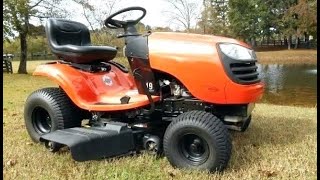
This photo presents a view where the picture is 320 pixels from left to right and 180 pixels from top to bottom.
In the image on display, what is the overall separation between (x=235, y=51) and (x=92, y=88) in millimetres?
1442

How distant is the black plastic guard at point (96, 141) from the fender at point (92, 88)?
0.76ft

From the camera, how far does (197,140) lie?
341cm

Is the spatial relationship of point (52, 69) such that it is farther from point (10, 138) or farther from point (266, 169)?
point (266, 169)

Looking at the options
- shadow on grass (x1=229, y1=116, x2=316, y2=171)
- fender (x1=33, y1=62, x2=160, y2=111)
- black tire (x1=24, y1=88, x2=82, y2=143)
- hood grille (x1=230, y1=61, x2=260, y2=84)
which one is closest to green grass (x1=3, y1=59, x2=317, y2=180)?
shadow on grass (x1=229, y1=116, x2=316, y2=171)

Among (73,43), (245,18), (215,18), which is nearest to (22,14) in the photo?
(73,43)

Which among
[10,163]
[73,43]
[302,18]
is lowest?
[10,163]

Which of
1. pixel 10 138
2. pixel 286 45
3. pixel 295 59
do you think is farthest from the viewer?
pixel 286 45

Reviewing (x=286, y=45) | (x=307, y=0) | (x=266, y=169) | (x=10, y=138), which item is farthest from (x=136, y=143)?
(x=286, y=45)

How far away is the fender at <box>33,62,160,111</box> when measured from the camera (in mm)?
3843

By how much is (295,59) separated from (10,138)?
126ft

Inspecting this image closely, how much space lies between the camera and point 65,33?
4.55m

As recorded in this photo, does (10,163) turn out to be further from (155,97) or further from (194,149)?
(194,149)

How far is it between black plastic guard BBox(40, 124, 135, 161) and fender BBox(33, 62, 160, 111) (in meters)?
0.23

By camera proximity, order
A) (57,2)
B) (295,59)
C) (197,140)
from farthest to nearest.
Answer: (295,59)
(57,2)
(197,140)
